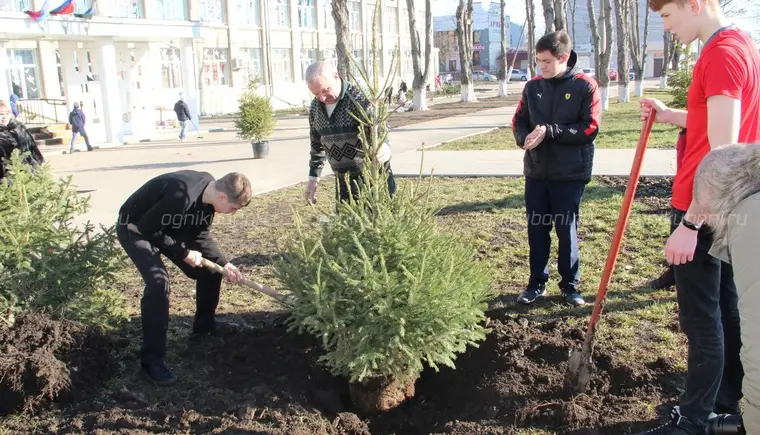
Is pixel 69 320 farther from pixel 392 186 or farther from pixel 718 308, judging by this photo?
pixel 718 308

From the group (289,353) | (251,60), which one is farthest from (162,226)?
(251,60)

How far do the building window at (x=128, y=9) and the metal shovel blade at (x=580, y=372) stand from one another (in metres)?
28.8

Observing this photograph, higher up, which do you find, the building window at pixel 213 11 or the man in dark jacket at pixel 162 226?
the building window at pixel 213 11

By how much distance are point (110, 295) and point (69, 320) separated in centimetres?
42

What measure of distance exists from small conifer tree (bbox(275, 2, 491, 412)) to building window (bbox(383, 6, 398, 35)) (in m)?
53.8

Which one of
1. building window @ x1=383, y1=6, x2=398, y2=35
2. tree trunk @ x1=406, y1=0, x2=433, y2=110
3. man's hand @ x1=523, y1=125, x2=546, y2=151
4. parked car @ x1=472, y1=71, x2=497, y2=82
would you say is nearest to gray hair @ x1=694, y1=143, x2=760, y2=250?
man's hand @ x1=523, y1=125, x2=546, y2=151

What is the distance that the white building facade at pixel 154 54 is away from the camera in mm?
18891

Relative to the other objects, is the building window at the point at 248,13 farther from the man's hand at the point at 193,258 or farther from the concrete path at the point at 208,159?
the man's hand at the point at 193,258

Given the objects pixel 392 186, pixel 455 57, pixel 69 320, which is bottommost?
pixel 69 320

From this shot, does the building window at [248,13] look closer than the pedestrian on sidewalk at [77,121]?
No

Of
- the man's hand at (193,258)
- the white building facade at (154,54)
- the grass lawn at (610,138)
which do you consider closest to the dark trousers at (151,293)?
the man's hand at (193,258)

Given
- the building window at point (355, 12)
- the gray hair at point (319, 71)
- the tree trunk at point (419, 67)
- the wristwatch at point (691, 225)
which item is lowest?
the wristwatch at point (691, 225)

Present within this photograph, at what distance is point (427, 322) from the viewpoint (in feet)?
10.4

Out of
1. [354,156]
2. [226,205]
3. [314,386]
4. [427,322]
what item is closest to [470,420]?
[427,322]
